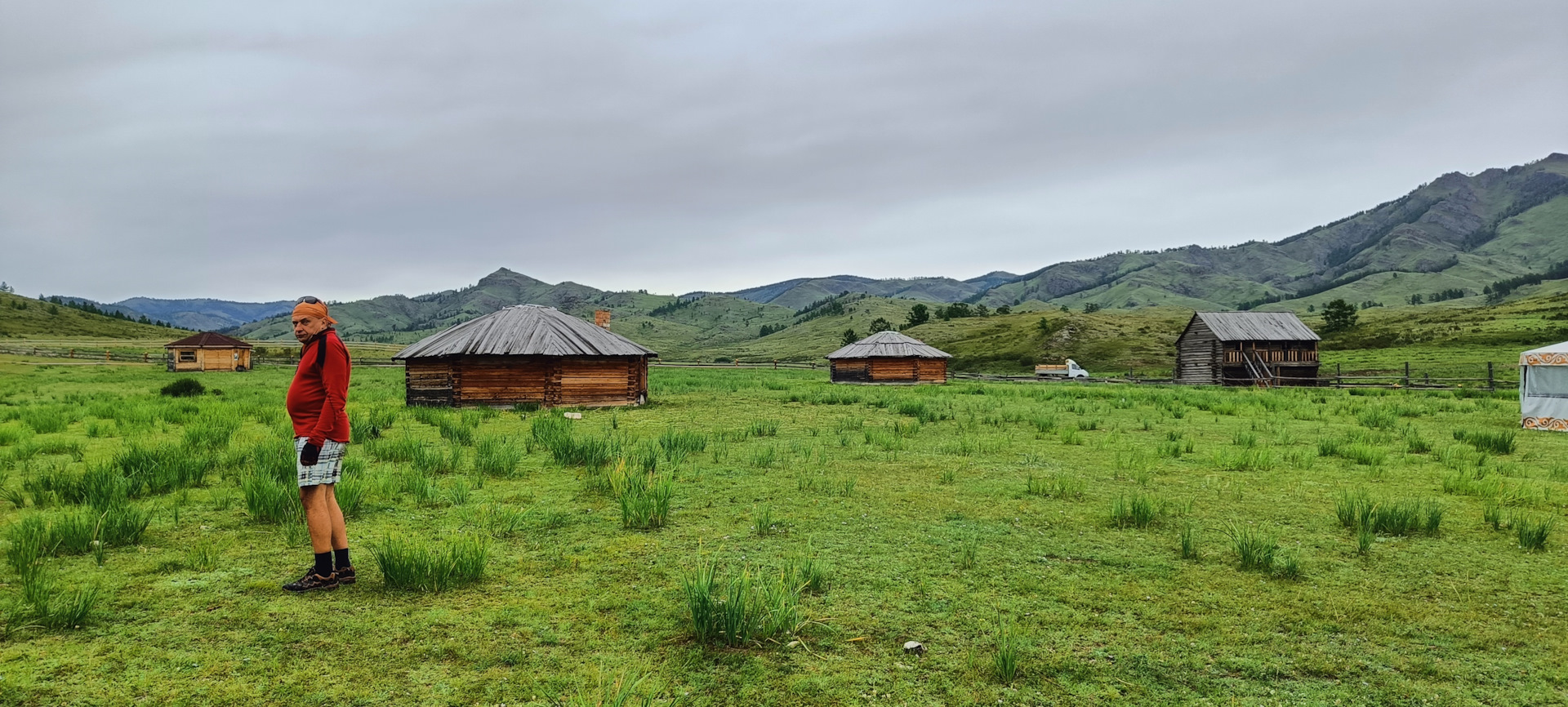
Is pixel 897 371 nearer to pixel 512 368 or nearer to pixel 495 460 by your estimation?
pixel 512 368

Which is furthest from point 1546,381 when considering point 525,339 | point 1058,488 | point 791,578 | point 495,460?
point 525,339

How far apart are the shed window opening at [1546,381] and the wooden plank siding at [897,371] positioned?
32.8m

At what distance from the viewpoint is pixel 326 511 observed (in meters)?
5.49

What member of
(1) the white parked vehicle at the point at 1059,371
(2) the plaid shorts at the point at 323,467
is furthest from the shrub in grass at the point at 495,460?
(1) the white parked vehicle at the point at 1059,371

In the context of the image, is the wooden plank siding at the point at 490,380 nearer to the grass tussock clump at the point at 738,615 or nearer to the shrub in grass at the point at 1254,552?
the grass tussock clump at the point at 738,615

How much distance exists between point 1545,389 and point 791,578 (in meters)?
22.3

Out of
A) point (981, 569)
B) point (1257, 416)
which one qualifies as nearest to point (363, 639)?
point (981, 569)

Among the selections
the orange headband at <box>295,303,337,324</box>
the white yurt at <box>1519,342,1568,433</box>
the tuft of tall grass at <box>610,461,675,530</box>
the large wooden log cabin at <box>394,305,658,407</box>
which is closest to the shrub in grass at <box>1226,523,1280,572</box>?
the tuft of tall grass at <box>610,461,675,530</box>

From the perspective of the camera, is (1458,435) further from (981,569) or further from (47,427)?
(47,427)

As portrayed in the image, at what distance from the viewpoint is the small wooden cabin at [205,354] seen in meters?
56.3

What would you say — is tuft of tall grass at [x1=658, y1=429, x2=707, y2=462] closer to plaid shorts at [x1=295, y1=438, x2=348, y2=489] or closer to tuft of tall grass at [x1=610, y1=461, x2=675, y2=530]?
tuft of tall grass at [x1=610, y1=461, x2=675, y2=530]

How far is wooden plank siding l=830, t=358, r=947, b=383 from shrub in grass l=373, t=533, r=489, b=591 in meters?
43.4

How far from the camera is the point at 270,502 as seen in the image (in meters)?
7.75

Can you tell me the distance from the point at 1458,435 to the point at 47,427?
3127cm
